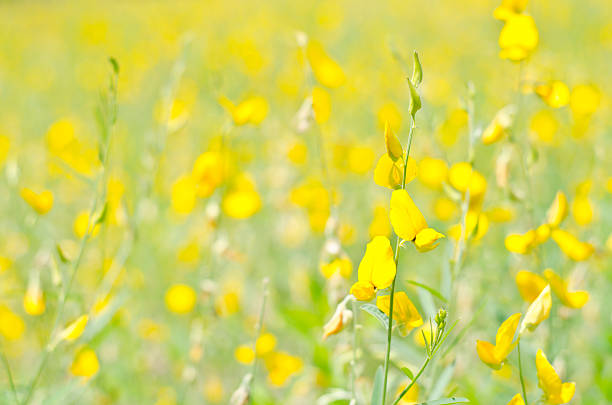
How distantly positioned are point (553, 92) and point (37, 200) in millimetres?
1003

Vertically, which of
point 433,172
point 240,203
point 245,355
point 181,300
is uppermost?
point 433,172

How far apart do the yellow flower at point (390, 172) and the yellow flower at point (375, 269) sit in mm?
64

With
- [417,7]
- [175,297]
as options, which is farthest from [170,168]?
[417,7]

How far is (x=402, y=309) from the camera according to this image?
67 centimetres

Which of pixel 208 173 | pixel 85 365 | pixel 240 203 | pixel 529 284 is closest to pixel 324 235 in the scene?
pixel 240 203

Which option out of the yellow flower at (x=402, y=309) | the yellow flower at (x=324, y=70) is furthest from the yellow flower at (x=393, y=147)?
the yellow flower at (x=324, y=70)

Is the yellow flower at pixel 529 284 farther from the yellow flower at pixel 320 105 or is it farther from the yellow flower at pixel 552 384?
the yellow flower at pixel 320 105

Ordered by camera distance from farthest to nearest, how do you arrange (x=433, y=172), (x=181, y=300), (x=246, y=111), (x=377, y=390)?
1. (x=181, y=300)
2. (x=433, y=172)
3. (x=246, y=111)
4. (x=377, y=390)

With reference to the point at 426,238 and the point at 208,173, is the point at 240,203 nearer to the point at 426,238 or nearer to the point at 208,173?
the point at 208,173

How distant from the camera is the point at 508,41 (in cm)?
99

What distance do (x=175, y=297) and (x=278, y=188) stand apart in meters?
0.98

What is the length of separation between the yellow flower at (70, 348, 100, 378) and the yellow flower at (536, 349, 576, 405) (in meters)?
0.93

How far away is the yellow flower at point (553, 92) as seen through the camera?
0.99 meters

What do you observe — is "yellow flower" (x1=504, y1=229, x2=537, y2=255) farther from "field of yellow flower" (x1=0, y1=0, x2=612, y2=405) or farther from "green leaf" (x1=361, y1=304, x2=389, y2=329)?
"green leaf" (x1=361, y1=304, x2=389, y2=329)
